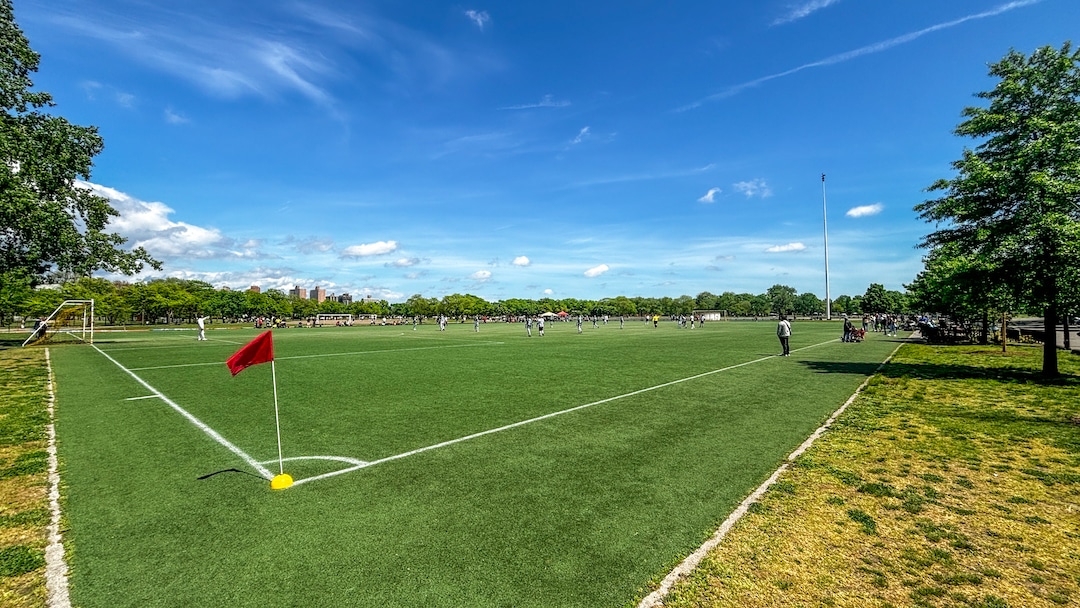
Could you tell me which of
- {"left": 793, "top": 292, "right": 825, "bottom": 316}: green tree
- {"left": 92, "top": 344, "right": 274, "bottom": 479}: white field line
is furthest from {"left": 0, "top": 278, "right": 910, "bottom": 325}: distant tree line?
{"left": 92, "top": 344, "right": 274, "bottom": 479}: white field line

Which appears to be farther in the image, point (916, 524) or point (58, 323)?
point (58, 323)

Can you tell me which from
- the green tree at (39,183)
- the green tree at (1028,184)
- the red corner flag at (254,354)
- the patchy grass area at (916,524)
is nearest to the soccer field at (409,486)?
the patchy grass area at (916,524)

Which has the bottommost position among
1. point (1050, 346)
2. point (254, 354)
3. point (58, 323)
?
point (1050, 346)

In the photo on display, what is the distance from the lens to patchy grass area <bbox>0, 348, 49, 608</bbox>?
11.9 ft

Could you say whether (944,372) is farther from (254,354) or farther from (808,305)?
(808,305)

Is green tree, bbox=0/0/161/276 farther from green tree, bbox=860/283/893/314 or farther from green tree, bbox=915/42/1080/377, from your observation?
green tree, bbox=860/283/893/314

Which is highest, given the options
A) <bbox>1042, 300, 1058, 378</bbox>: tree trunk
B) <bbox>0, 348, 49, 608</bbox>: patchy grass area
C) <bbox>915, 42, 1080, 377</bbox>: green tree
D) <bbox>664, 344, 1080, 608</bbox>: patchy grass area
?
<bbox>915, 42, 1080, 377</bbox>: green tree

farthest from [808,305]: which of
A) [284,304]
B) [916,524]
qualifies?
[916,524]

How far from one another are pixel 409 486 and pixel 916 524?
17.7 ft

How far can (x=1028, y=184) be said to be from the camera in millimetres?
11992

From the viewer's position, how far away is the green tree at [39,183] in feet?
59.8

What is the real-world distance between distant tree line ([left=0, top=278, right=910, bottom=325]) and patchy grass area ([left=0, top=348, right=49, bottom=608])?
85.9ft

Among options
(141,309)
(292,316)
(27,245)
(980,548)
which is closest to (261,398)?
(980,548)

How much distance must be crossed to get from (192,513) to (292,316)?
138m
